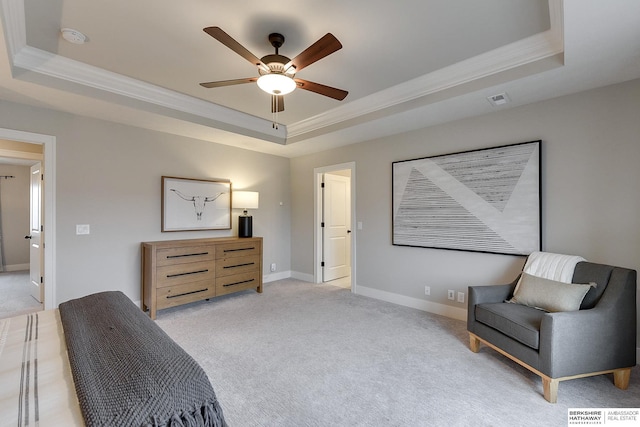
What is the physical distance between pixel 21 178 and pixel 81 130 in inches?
201

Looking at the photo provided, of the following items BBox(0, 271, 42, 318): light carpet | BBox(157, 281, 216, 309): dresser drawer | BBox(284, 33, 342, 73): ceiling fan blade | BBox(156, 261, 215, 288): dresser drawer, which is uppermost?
BBox(284, 33, 342, 73): ceiling fan blade

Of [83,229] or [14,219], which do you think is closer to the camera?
[83,229]

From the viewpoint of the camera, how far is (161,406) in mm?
953

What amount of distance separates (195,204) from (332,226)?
2.47m

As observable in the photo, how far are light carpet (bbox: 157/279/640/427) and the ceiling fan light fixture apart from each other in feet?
7.45

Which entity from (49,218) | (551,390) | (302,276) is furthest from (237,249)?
(551,390)

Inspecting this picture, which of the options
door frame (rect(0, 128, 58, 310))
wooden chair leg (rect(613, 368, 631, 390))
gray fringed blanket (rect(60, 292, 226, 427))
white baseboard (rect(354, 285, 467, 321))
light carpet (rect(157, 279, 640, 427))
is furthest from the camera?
white baseboard (rect(354, 285, 467, 321))

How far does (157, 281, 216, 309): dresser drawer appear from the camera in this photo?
3592mm

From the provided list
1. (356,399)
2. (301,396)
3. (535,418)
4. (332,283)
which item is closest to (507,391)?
(535,418)

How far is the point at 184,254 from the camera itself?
378cm

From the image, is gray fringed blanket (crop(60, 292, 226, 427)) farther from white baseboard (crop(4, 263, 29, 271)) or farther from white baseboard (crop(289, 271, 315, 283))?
white baseboard (crop(4, 263, 29, 271))

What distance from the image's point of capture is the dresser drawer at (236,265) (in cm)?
417

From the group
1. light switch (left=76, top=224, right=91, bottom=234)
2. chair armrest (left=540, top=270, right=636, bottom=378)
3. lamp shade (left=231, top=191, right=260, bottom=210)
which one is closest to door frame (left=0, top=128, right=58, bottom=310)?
light switch (left=76, top=224, right=91, bottom=234)

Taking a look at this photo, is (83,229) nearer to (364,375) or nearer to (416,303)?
(364,375)
